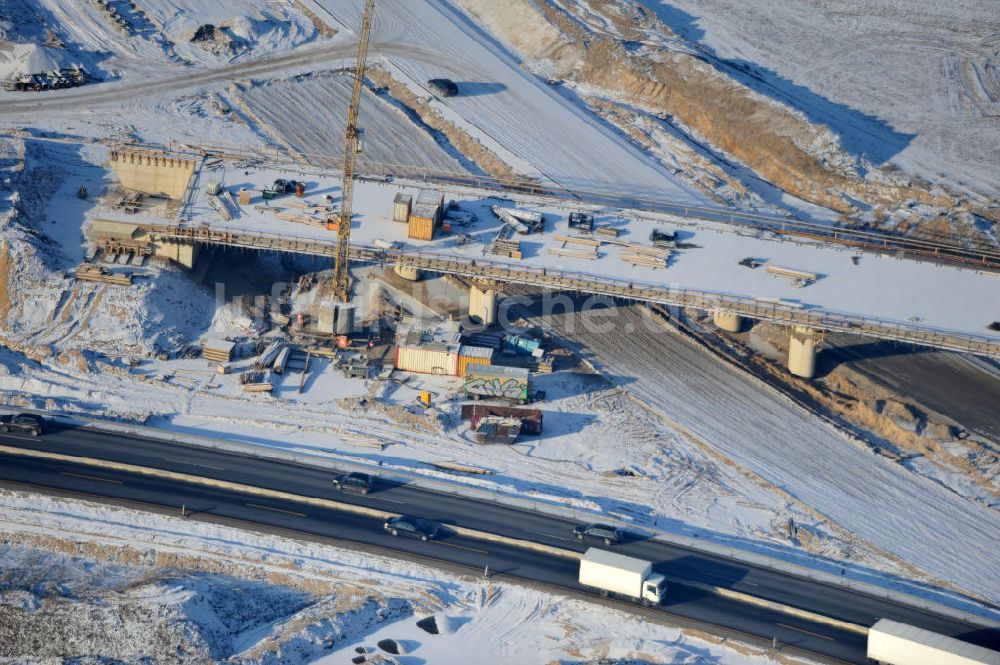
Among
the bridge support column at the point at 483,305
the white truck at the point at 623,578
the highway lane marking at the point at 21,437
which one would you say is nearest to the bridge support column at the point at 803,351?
the bridge support column at the point at 483,305

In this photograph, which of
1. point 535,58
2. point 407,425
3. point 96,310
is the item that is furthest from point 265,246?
point 535,58

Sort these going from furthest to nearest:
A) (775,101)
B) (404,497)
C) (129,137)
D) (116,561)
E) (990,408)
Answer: (775,101), (129,137), (990,408), (404,497), (116,561)

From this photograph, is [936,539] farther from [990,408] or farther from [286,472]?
[286,472]

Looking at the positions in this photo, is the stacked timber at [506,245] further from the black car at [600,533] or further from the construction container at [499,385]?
the black car at [600,533]

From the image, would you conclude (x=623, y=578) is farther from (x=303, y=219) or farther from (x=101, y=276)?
(x=101, y=276)

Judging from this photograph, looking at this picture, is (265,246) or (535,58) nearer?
(265,246)
